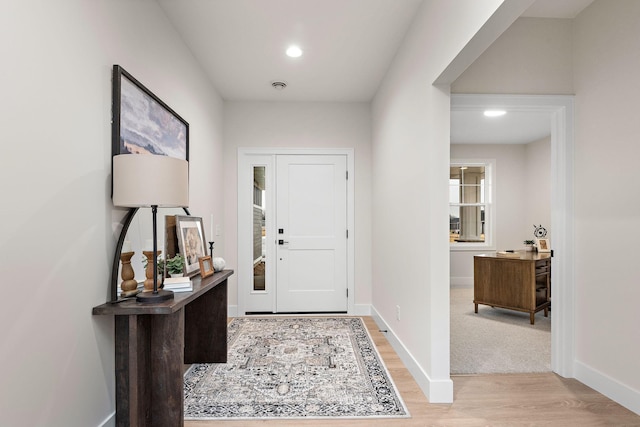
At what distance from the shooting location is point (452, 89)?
2.76 meters

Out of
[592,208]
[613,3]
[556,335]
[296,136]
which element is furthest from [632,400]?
[296,136]

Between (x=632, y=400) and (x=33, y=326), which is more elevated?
(x=33, y=326)

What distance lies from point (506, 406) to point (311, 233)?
275 cm

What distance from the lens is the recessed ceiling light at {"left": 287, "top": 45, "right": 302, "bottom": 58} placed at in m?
3.09

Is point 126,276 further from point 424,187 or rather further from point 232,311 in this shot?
point 232,311

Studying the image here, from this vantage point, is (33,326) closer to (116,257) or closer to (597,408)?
(116,257)

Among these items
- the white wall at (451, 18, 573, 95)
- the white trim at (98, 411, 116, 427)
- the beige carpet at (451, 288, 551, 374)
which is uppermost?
the white wall at (451, 18, 573, 95)

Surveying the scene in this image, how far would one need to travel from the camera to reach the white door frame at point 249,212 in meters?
4.42

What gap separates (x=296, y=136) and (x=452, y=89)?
6.97 ft

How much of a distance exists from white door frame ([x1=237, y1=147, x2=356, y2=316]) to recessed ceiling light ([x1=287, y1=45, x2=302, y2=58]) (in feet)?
4.50

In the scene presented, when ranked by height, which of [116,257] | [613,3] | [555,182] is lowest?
[116,257]

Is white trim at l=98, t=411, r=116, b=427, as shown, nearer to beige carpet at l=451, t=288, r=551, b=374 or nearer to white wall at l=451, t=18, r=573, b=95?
beige carpet at l=451, t=288, r=551, b=374

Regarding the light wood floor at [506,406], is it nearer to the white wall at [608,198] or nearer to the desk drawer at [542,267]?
the white wall at [608,198]

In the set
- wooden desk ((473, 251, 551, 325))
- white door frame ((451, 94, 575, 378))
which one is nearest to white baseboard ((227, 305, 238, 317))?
wooden desk ((473, 251, 551, 325))
